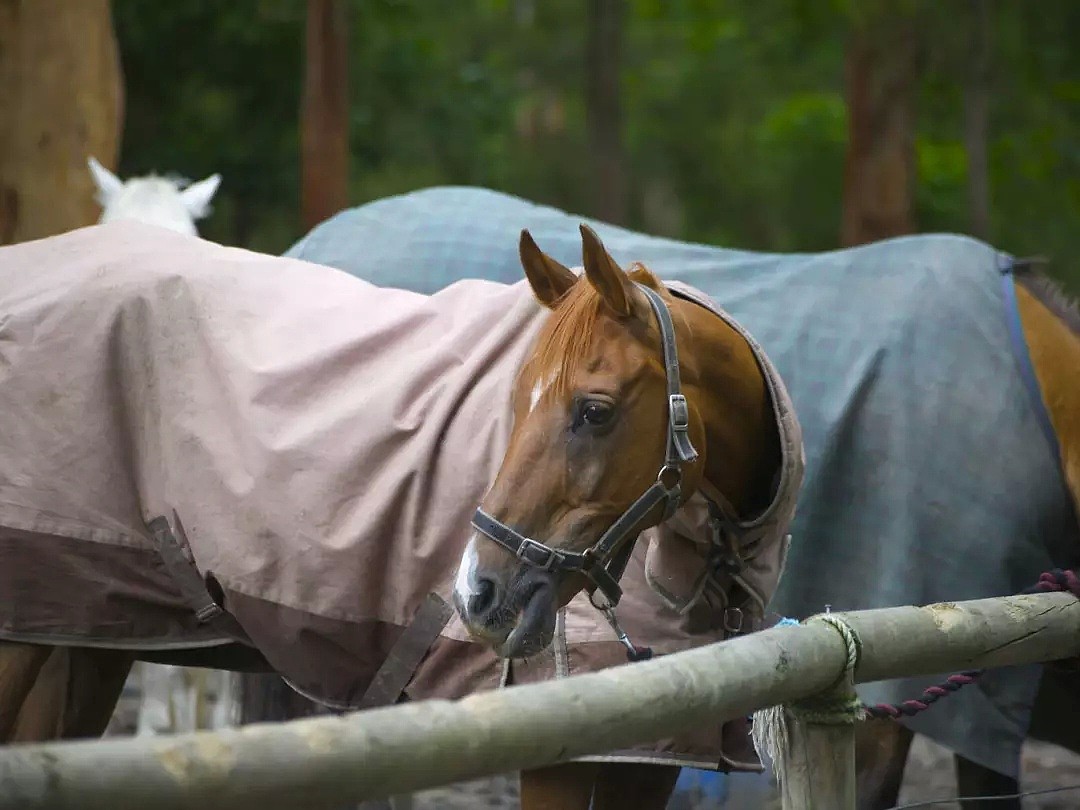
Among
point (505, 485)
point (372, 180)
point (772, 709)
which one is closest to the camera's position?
point (772, 709)

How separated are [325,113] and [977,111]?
474 cm

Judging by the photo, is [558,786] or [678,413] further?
[558,786]

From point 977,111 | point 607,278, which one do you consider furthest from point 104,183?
point 977,111

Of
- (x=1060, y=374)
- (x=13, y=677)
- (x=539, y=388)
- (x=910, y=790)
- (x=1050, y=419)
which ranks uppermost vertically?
(x=539, y=388)

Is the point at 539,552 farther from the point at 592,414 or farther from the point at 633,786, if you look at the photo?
the point at 633,786

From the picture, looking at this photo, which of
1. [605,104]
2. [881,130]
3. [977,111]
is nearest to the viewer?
[881,130]

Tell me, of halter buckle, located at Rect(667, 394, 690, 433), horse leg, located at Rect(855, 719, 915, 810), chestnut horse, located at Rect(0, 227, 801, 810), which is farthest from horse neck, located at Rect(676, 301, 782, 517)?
horse leg, located at Rect(855, 719, 915, 810)

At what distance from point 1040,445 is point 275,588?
1.95 meters

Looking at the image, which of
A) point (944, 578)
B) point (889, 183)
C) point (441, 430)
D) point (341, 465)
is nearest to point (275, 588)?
point (341, 465)

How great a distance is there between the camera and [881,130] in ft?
31.5

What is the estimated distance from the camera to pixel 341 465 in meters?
3.11

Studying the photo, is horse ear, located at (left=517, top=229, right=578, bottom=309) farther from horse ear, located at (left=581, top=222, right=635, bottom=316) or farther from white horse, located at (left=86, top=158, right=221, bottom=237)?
white horse, located at (left=86, top=158, right=221, bottom=237)

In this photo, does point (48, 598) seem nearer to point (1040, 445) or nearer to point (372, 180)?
point (1040, 445)

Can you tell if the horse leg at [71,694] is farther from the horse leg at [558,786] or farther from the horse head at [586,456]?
the horse head at [586,456]
